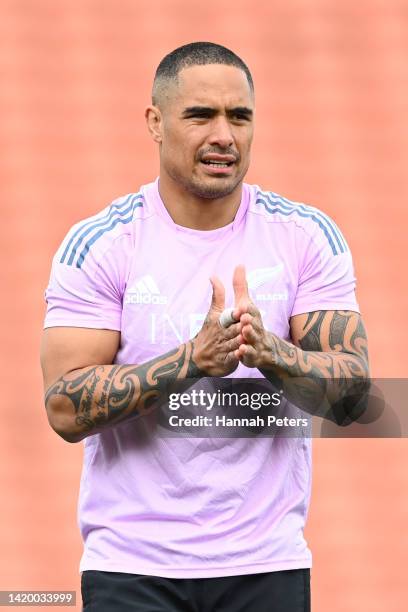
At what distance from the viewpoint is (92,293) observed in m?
2.86

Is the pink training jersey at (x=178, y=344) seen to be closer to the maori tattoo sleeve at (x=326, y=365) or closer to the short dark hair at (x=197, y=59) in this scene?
the maori tattoo sleeve at (x=326, y=365)

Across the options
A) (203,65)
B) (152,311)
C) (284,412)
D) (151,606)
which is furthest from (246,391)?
(203,65)

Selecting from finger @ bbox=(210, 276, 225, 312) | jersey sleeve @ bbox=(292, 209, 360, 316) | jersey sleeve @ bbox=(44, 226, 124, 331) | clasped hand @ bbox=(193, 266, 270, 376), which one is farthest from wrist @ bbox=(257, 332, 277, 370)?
jersey sleeve @ bbox=(44, 226, 124, 331)

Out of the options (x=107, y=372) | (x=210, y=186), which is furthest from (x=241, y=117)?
(x=107, y=372)

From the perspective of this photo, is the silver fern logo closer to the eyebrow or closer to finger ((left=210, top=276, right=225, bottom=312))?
finger ((left=210, top=276, right=225, bottom=312))

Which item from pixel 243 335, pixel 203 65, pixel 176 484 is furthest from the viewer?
pixel 203 65

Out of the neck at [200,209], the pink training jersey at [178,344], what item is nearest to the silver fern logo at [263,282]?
the pink training jersey at [178,344]

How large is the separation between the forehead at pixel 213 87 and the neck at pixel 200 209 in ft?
0.64

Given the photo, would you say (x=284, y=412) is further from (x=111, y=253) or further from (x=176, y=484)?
(x=111, y=253)

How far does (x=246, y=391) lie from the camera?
2867 millimetres

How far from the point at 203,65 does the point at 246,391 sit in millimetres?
752

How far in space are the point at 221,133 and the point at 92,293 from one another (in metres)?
0.45

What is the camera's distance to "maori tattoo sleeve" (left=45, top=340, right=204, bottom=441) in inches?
108

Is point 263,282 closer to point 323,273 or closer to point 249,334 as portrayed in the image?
point 323,273
